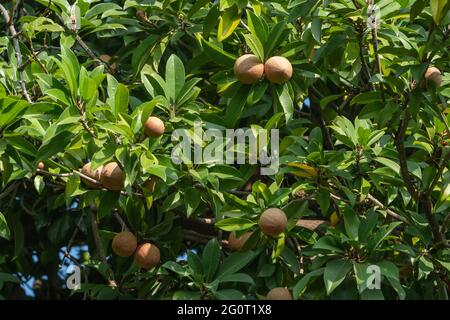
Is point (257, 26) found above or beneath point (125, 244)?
above

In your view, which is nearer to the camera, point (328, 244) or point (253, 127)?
point (328, 244)

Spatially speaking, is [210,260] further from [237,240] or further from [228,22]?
[228,22]

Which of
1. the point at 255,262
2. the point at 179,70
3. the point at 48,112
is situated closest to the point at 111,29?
the point at 179,70

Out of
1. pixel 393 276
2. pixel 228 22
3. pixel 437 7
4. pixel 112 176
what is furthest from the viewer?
pixel 228 22

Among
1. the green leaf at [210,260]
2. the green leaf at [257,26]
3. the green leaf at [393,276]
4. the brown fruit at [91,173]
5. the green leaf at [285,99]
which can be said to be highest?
the green leaf at [257,26]

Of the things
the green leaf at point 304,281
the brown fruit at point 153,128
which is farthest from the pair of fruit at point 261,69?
the green leaf at point 304,281

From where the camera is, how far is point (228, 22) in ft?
8.66

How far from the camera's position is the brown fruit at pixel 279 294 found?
249 centimetres

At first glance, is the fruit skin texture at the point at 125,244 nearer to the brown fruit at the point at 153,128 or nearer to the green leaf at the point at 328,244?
the brown fruit at the point at 153,128

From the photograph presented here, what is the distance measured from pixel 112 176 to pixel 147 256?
345 millimetres

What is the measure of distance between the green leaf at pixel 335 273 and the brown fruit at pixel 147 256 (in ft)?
1.72

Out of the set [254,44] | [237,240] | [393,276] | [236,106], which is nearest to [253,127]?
[236,106]

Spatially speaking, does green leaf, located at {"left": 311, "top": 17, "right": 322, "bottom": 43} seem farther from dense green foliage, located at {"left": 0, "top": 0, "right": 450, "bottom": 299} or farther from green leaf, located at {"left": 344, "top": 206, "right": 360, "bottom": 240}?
green leaf, located at {"left": 344, "top": 206, "right": 360, "bottom": 240}
